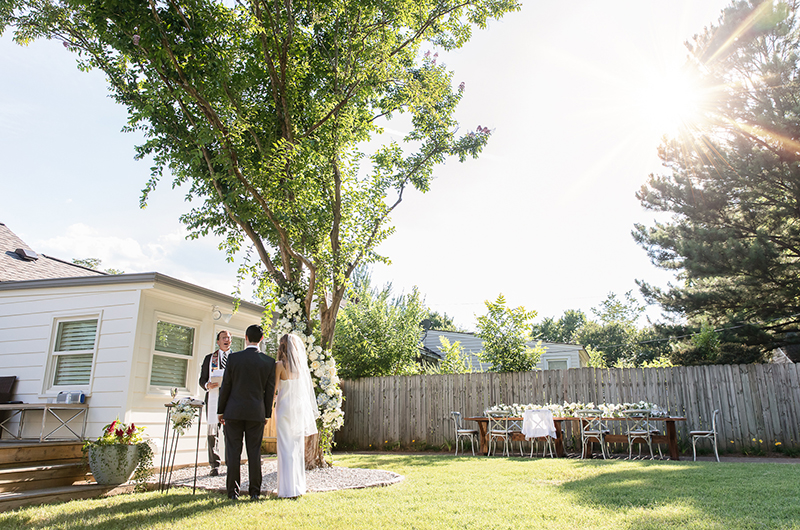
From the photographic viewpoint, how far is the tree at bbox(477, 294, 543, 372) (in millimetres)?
12945

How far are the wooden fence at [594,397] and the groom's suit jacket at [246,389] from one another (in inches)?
326

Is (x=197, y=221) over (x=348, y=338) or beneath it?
over

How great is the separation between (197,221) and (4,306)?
365 centimetres

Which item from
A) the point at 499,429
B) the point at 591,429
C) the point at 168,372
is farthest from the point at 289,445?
the point at 591,429

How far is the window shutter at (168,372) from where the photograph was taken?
7.68 metres

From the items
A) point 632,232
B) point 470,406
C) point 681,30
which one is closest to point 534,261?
point 632,232

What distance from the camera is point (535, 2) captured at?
8.35 metres

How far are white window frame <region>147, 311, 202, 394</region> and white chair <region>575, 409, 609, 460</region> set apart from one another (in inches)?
295

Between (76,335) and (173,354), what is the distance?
1.42 metres

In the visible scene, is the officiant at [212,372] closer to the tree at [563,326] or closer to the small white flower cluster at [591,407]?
the small white flower cluster at [591,407]

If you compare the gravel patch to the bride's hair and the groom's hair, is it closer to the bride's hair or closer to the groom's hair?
the bride's hair

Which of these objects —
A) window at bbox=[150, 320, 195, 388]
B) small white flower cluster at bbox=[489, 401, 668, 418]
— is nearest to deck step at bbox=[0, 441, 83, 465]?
window at bbox=[150, 320, 195, 388]

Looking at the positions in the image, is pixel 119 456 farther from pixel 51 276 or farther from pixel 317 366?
pixel 51 276

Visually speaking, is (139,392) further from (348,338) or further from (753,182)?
(753,182)
